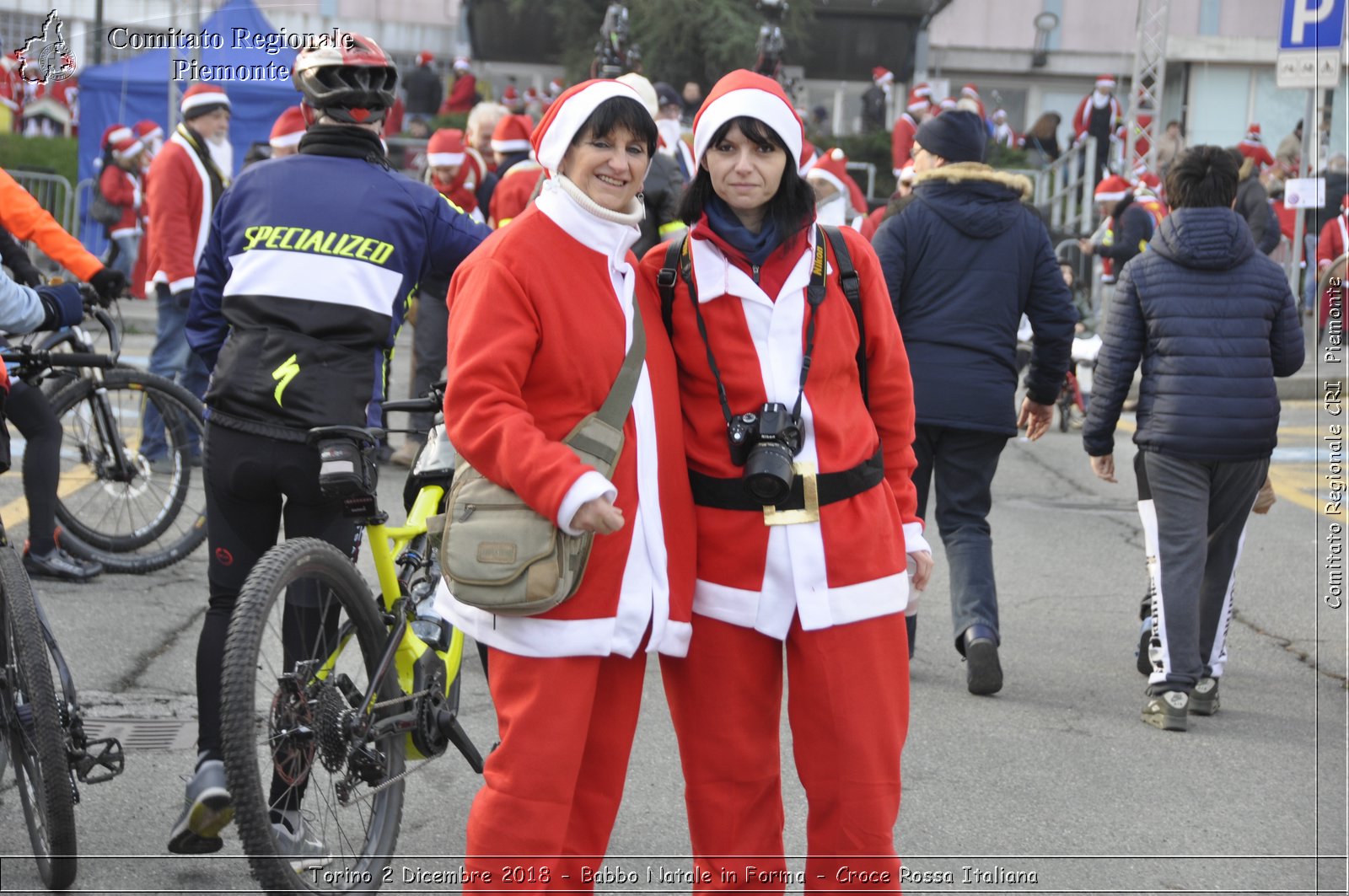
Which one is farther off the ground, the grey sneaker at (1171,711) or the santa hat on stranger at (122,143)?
the santa hat on stranger at (122,143)

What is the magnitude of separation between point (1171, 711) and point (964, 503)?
995mm

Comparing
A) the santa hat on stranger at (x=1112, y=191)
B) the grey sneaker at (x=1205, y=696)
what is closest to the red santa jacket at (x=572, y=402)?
the grey sneaker at (x=1205, y=696)

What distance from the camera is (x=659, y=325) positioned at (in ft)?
10.9

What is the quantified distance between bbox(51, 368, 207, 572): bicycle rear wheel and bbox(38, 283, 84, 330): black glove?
2.21 metres

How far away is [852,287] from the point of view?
3414 mm

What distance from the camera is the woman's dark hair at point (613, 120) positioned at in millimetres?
3195

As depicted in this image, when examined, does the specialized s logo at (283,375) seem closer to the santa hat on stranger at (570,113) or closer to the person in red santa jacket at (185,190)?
the santa hat on stranger at (570,113)

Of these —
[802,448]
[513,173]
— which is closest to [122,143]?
[513,173]

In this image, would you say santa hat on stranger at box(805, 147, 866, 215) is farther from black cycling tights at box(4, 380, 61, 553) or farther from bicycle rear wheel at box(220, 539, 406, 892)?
bicycle rear wheel at box(220, 539, 406, 892)

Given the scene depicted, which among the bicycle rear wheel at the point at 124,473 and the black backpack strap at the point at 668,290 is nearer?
the black backpack strap at the point at 668,290

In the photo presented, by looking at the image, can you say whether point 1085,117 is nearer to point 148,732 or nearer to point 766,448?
point 148,732

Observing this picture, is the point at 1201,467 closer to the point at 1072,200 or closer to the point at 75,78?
the point at 75,78

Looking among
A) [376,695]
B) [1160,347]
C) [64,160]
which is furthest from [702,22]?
[376,695]

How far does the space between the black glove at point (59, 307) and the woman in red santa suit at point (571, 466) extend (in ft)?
5.63
